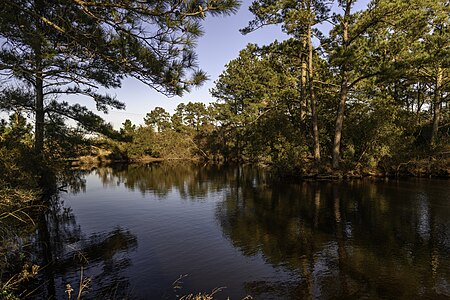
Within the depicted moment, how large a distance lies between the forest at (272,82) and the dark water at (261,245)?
6.44 feet

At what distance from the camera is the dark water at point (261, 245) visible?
6.88 meters

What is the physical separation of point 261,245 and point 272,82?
22.0m

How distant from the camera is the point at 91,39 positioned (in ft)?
21.4

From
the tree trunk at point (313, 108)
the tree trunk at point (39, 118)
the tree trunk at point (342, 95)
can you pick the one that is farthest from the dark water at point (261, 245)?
the tree trunk at point (313, 108)

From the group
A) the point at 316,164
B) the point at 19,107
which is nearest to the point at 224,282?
the point at 19,107

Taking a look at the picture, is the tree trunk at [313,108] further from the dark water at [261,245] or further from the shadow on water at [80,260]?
the shadow on water at [80,260]

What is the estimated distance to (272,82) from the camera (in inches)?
1152

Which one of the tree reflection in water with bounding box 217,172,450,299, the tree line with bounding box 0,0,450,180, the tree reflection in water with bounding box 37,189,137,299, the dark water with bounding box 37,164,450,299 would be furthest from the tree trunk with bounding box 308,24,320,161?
the tree reflection in water with bounding box 37,189,137,299

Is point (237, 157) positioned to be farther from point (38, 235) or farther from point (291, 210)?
point (38, 235)

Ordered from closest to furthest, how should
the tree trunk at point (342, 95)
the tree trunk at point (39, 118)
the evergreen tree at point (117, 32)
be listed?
the evergreen tree at point (117, 32), the tree trunk at point (39, 118), the tree trunk at point (342, 95)

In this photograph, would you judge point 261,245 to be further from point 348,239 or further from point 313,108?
point 313,108

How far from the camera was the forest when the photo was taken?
6469mm

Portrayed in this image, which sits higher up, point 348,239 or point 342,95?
point 342,95

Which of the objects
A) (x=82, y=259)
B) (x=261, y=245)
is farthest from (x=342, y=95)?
(x=82, y=259)
